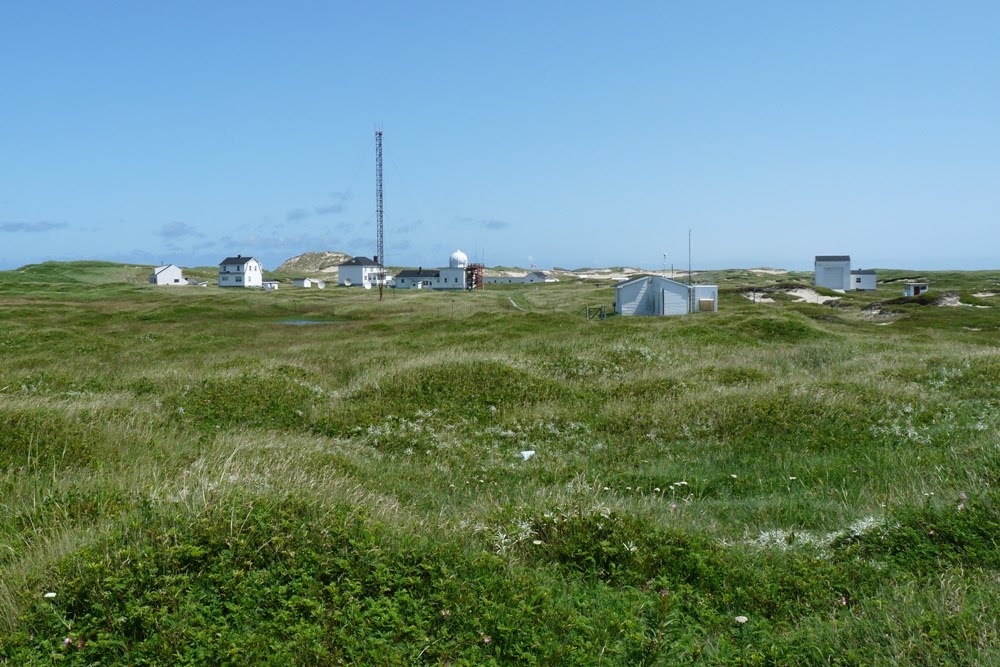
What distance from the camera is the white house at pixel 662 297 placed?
63250 millimetres

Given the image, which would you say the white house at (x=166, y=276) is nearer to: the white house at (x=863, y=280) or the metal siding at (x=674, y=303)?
the metal siding at (x=674, y=303)

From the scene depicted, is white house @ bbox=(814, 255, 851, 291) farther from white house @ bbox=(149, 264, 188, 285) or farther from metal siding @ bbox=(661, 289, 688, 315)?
white house @ bbox=(149, 264, 188, 285)

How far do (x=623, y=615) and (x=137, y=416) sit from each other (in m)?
11.6

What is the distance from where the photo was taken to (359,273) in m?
171

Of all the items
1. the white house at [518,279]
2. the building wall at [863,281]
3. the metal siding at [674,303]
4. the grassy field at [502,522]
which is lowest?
the grassy field at [502,522]

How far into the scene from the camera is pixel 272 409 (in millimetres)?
17344

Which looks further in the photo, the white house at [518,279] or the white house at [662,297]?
the white house at [518,279]

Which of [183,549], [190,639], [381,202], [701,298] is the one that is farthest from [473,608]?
[381,202]

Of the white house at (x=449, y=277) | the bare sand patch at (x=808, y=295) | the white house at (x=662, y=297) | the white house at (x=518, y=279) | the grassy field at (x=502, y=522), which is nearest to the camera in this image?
the grassy field at (x=502, y=522)

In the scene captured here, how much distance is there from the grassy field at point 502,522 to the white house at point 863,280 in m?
110

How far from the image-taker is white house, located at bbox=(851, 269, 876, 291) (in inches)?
4646

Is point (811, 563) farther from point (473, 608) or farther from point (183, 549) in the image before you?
point (183, 549)

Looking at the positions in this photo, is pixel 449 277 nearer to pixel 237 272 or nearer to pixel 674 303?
pixel 237 272

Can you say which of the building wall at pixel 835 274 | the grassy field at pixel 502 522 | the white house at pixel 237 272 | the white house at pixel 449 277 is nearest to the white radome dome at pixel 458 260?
the white house at pixel 449 277
